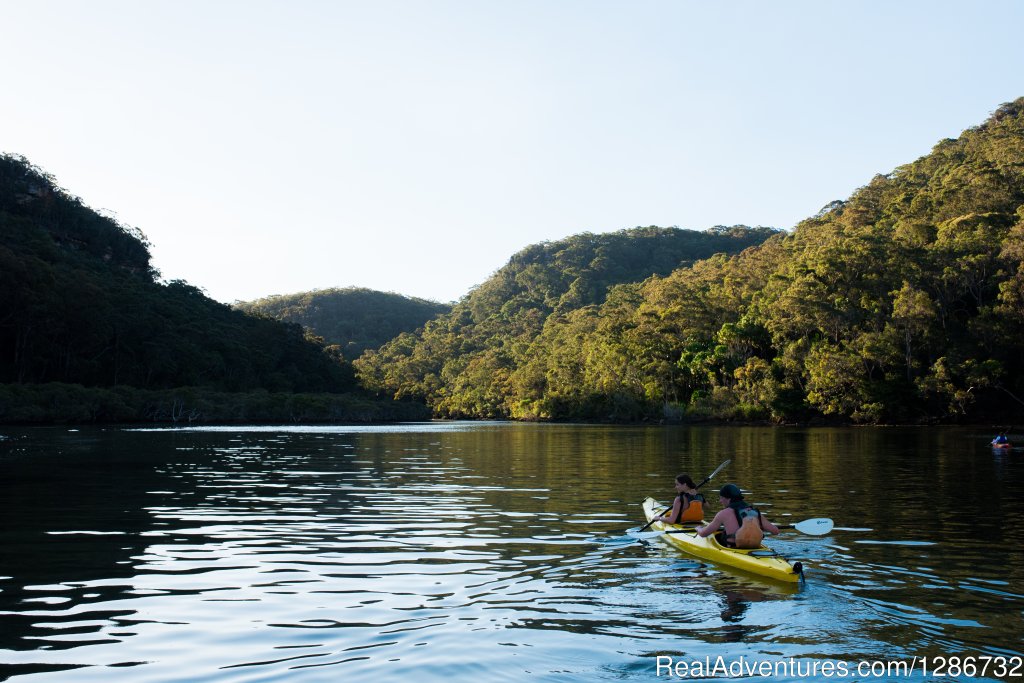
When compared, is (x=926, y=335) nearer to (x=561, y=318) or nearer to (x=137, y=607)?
(x=137, y=607)

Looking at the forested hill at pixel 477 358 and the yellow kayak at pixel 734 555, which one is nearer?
the yellow kayak at pixel 734 555

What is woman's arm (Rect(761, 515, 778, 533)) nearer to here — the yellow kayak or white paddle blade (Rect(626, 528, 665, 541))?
the yellow kayak

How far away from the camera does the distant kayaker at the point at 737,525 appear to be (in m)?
11.1

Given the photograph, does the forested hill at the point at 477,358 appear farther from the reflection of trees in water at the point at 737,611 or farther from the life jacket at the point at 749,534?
the reflection of trees in water at the point at 737,611

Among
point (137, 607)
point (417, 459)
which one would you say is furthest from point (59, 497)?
point (417, 459)

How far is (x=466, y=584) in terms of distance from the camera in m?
10.0

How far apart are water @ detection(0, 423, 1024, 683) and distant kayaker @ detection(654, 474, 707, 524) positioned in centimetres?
115

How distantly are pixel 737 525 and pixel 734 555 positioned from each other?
55 cm

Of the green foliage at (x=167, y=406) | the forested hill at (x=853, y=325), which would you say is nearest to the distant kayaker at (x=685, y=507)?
the forested hill at (x=853, y=325)

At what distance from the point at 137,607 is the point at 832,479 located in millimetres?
19266

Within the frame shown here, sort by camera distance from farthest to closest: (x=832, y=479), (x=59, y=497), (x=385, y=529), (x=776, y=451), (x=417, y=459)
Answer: (x=776, y=451)
(x=417, y=459)
(x=832, y=479)
(x=59, y=497)
(x=385, y=529)

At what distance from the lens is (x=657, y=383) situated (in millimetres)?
91438

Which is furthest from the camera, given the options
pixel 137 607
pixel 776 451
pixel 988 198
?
pixel 988 198

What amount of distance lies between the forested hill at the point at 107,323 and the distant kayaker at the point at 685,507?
5951 cm
